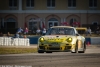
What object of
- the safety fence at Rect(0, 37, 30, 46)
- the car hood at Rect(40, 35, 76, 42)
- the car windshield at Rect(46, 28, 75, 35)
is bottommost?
the safety fence at Rect(0, 37, 30, 46)

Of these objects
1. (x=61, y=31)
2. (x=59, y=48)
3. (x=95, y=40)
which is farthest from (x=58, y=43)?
(x=95, y=40)

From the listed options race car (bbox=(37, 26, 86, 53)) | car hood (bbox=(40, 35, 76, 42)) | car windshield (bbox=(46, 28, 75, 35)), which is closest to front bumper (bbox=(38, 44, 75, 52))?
race car (bbox=(37, 26, 86, 53))

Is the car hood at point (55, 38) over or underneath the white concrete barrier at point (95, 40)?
over

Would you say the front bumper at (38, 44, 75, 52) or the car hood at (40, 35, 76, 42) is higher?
the car hood at (40, 35, 76, 42)

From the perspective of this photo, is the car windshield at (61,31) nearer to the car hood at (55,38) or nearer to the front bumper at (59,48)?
the car hood at (55,38)

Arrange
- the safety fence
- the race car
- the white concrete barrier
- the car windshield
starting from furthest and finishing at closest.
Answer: the white concrete barrier < the safety fence < the car windshield < the race car

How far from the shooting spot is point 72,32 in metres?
20.1

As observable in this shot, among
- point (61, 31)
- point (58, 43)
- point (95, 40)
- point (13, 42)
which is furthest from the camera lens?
point (95, 40)

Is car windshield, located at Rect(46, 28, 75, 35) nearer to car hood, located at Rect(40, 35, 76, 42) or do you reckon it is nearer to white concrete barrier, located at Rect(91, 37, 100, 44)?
car hood, located at Rect(40, 35, 76, 42)

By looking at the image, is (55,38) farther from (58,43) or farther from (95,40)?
(95,40)

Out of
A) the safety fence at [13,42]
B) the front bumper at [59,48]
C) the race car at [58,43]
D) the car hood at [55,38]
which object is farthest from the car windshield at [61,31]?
the safety fence at [13,42]

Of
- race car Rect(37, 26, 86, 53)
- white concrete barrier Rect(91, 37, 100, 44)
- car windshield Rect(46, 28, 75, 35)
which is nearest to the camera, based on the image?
race car Rect(37, 26, 86, 53)

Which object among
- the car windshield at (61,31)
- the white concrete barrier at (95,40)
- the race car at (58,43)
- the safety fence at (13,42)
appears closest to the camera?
the race car at (58,43)

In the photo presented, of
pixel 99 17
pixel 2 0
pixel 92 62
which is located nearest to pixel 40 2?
pixel 2 0
